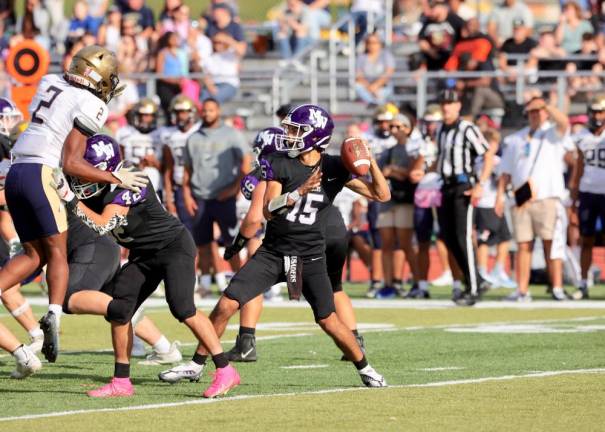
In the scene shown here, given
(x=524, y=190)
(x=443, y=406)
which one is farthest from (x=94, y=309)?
(x=524, y=190)

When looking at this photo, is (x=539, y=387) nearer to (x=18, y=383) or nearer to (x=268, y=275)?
(x=268, y=275)

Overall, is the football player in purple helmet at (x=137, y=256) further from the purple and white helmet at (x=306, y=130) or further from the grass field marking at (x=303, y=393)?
the purple and white helmet at (x=306, y=130)

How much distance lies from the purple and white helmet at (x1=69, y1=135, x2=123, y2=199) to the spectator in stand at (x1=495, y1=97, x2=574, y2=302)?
735 cm

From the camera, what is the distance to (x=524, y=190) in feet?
51.3

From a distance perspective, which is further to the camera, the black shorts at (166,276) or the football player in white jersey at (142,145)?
the football player in white jersey at (142,145)

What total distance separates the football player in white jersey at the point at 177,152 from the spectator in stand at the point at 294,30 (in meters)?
6.37

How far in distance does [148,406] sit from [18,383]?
1403 millimetres

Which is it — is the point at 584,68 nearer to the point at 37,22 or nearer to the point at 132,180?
the point at 37,22

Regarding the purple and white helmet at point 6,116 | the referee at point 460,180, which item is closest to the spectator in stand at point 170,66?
the referee at point 460,180

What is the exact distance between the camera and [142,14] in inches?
902

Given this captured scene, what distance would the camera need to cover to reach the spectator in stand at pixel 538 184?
1553cm

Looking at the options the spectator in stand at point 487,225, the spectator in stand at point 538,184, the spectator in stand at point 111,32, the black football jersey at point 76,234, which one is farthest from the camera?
the spectator in stand at point 111,32

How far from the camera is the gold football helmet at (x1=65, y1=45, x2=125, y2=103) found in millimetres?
9094

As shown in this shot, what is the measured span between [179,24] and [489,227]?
7.09 meters
